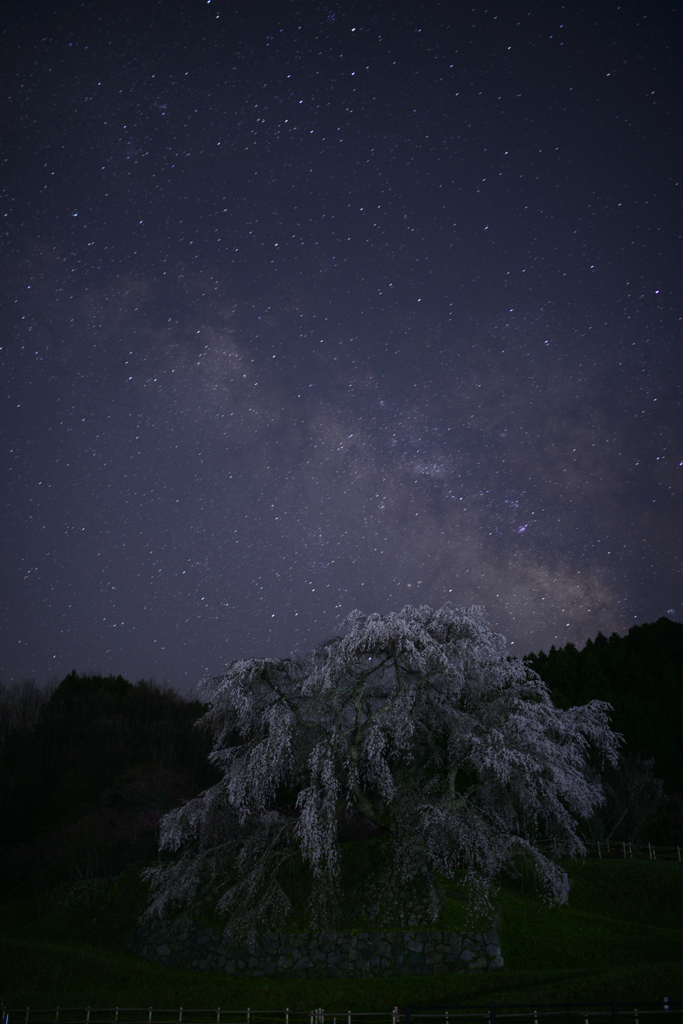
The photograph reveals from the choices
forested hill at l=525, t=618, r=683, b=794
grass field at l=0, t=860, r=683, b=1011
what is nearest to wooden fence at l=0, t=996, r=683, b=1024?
grass field at l=0, t=860, r=683, b=1011

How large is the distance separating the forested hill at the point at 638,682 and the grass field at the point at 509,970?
10113 mm

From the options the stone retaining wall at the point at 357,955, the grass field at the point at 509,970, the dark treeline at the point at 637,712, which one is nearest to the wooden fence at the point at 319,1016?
the grass field at the point at 509,970

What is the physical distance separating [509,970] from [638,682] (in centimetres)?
3020

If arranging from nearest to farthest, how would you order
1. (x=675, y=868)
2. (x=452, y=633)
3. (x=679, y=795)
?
(x=452, y=633) < (x=675, y=868) < (x=679, y=795)

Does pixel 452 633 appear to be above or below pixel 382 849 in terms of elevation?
above

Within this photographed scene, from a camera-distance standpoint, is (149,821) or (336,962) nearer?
(336,962)

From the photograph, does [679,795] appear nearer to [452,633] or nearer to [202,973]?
[452,633]

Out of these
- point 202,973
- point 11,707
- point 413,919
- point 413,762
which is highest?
point 11,707

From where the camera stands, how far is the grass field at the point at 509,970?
15312 millimetres

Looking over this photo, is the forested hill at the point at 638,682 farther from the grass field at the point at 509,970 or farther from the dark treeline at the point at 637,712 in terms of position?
the grass field at the point at 509,970

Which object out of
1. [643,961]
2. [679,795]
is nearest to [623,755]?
[679,795]

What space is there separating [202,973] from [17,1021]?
5.44 metres

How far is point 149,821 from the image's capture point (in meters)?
30.5

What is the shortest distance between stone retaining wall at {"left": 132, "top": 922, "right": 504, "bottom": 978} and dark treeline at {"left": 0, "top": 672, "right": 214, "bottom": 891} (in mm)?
13099
